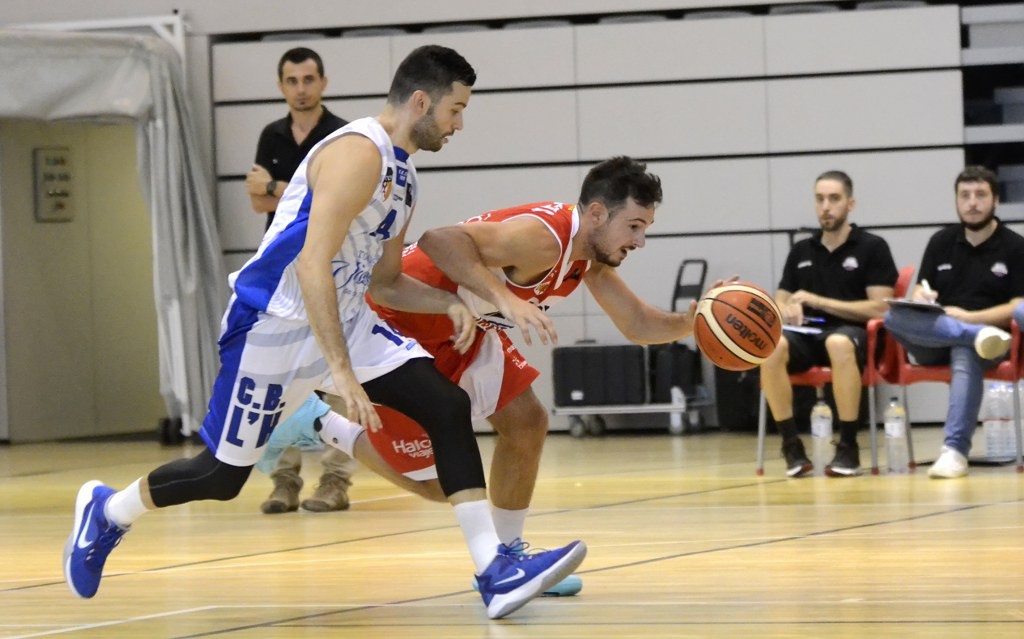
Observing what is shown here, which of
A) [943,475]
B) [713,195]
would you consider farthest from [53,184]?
[943,475]

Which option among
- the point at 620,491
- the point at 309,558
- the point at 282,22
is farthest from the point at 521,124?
the point at 309,558

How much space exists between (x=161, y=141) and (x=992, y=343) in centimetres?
504

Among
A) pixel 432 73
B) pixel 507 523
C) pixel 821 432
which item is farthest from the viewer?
pixel 821 432

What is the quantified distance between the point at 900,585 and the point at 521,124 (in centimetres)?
603

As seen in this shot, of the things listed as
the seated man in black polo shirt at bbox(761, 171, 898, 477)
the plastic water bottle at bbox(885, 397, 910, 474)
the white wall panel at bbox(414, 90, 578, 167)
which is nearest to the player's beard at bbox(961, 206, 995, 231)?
the seated man in black polo shirt at bbox(761, 171, 898, 477)

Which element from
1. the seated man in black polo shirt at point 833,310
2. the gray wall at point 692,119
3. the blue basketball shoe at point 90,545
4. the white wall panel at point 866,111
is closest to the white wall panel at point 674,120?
the gray wall at point 692,119

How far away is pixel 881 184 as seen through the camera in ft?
27.9

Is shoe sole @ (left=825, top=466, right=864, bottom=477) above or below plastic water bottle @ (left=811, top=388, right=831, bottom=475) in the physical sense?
below

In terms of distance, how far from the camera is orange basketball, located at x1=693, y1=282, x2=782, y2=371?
374 cm

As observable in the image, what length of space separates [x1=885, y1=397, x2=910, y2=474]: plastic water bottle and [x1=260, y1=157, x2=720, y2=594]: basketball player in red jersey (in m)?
2.65

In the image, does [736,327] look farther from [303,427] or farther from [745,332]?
[303,427]

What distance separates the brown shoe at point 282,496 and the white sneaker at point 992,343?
106 inches

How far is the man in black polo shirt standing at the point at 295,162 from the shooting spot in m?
5.20

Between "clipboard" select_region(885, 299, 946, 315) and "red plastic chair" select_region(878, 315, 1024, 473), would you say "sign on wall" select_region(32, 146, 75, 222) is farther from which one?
"clipboard" select_region(885, 299, 946, 315)
